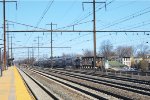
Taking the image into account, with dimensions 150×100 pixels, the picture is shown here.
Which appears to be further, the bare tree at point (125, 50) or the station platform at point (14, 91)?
the bare tree at point (125, 50)

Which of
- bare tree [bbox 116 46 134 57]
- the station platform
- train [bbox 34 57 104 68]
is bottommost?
the station platform

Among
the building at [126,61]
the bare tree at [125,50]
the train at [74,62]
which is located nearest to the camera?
the train at [74,62]

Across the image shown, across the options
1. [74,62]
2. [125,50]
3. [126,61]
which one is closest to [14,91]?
[74,62]

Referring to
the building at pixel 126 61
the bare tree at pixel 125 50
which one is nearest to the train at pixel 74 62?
the building at pixel 126 61

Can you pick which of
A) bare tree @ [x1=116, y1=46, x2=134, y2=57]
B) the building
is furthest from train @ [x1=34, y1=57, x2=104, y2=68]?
bare tree @ [x1=116, y1=46, x2=134, y2=57]

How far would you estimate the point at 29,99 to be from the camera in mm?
19875

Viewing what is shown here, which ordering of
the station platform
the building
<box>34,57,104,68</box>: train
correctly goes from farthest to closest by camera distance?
the building < <box>34,57,104,68</box>: train < the station platform

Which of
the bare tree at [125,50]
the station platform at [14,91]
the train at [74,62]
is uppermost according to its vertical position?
the bare tree at [125,50]

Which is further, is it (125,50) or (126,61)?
(125,50)

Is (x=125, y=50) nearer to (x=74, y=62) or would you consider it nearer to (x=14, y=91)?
(x=74, y=62)

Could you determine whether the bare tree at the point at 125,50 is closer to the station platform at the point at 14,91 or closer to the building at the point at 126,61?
the building at the point at 126,61

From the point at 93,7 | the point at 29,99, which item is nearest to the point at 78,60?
the point at 93,7

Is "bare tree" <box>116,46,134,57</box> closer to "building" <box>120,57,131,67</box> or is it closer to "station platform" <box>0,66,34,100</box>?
"building" <box>120,57,131,67</box>

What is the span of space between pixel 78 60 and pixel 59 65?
688 inches
